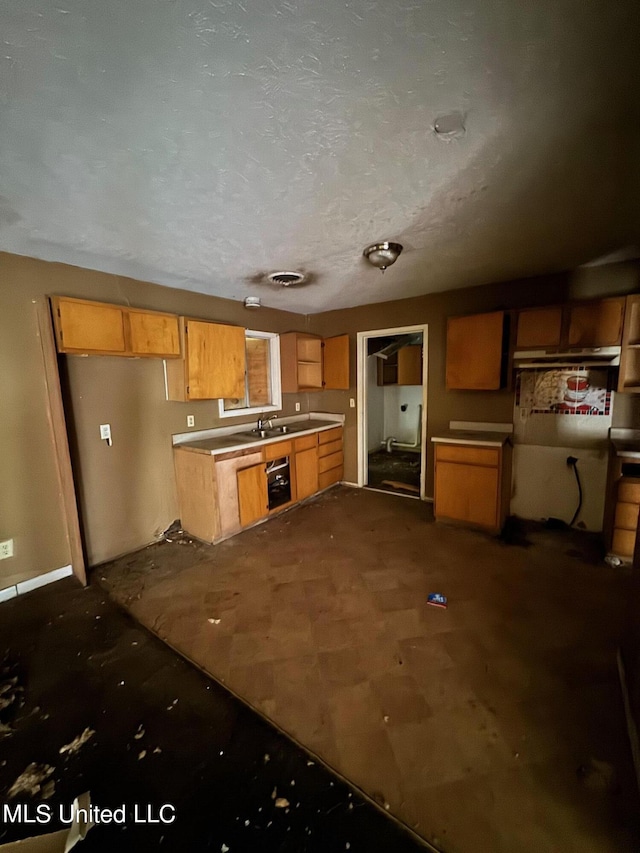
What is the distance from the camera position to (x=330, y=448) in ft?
14.3

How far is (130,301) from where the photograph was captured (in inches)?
109

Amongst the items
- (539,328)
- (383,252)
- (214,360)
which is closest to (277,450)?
(214,360)

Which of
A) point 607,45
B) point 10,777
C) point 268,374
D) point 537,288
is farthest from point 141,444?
point 537,288

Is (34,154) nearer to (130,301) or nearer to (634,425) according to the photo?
(130,301)

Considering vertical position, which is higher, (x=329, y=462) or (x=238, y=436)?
(x=238, y=436)

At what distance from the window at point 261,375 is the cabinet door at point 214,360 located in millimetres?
478

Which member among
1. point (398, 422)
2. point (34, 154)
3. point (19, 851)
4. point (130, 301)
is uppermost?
point (34, 154)

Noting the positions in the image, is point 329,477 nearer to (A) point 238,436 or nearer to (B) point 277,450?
(B) point 277,450

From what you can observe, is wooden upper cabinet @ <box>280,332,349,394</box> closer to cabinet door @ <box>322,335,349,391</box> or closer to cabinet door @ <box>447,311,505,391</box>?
cabinet door @ <box>322,335,349,391</box>

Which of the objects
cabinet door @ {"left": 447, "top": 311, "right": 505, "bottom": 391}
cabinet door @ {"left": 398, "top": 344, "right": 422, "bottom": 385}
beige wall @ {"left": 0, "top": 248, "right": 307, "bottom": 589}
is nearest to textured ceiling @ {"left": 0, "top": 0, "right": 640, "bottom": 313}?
beige wall @ {"left": 0, "top": 248, "right": 307, "bottom": 589}

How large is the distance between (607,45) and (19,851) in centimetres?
317

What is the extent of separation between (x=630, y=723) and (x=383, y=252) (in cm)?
284

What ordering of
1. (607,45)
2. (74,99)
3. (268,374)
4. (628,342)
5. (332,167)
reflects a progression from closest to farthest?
(607,45) < (74,99) < (332,167) < (628,342) < (268,374)

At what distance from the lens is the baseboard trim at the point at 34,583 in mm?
2299
